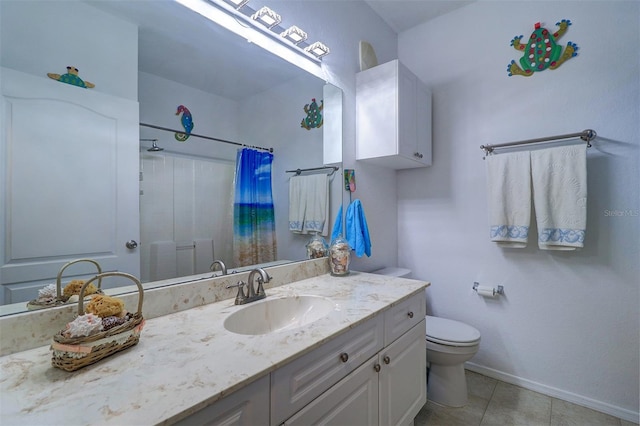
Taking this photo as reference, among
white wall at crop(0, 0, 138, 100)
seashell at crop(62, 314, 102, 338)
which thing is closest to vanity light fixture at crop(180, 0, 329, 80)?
white wall at crop(0, 0, 138, 100)

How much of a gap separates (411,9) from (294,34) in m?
1.26

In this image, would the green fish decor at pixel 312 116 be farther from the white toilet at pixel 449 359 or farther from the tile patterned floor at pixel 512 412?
the tile patterned floor at pixel 512 412

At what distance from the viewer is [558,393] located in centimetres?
173

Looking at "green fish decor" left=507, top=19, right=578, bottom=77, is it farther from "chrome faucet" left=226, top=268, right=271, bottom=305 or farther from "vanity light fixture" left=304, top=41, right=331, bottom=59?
"chrome faucet" left=226, top=268, right=271, bottom=305

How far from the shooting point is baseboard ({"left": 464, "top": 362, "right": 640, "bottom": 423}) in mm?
1551

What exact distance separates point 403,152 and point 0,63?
1.77 metres

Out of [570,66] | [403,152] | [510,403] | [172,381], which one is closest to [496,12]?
[570,66]

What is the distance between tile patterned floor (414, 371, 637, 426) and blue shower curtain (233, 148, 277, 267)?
4.27ft

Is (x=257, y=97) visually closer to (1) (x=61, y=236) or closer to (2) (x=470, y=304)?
(1) (x=61, y=236)

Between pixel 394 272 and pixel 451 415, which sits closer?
pixel 451 415

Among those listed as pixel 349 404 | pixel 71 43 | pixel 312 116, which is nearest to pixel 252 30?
pixel 312 116

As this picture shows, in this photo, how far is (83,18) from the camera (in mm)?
872

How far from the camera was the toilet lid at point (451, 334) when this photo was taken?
1.59 metres

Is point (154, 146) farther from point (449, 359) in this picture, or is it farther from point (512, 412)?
point (512, 412)
